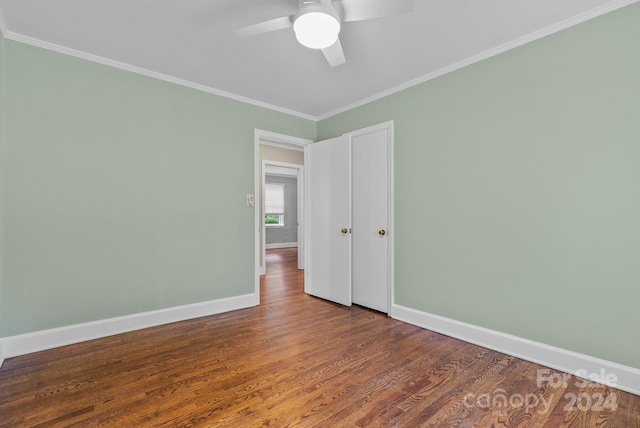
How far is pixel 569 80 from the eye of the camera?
7.20ft

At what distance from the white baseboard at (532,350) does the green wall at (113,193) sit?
2.15m

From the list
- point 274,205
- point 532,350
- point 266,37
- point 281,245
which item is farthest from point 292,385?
point 274,205

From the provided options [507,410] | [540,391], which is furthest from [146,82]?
[540,391]

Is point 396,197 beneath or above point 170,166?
beneath

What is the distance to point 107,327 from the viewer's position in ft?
9.05

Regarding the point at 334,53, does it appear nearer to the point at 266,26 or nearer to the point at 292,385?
the point at 266,26

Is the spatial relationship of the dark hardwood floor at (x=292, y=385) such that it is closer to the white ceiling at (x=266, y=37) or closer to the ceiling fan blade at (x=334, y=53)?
the ceiling fan blade at (x=334, y=53)

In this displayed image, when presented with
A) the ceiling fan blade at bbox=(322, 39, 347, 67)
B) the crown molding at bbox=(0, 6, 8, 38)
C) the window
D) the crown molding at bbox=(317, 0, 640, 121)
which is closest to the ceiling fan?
the ceiling fan blade at bbox=(322, 39, 347, 67)

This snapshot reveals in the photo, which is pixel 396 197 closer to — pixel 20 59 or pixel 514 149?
pixel 514 149

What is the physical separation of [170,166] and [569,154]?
352 cm

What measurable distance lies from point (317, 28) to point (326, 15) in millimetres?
91

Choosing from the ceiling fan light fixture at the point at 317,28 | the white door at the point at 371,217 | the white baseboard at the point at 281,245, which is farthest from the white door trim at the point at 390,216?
the white baseboard at the point at 281,245

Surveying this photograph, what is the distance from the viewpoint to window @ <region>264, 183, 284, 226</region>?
9.74 metres

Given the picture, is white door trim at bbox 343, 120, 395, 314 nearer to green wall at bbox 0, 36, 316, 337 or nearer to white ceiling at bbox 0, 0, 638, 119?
white ceiling at bbox 0, 0, 638, 119
